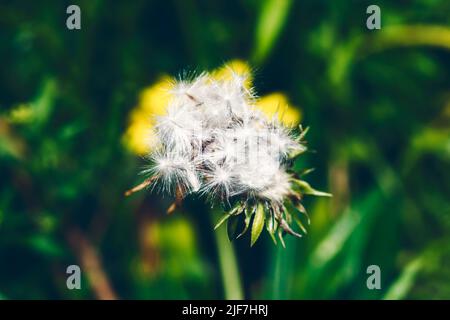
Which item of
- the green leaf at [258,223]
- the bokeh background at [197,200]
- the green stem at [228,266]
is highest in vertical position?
the bokeh background at [197,200]

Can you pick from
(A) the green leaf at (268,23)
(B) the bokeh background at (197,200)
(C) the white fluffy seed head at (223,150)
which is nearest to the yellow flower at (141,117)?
(B) the bokeh background at (197,200)

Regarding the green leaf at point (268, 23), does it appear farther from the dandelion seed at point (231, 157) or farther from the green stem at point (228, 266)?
the dandelion seed at point (231, 157)

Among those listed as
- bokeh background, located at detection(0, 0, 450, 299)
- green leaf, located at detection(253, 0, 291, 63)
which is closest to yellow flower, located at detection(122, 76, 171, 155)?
bokeh background, located at detection(0, 0, 450, 299)

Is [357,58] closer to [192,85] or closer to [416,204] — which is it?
[416,204]

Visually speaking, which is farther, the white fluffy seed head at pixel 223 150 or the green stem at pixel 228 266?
the green stem at pixel 228 266

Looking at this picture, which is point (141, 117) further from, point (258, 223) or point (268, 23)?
point (258, 223)

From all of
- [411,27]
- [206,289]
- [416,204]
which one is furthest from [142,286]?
[411,27]

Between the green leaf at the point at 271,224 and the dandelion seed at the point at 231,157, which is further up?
the dandelion seed at the point at 231,157

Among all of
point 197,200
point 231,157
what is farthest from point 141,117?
point 231,157
